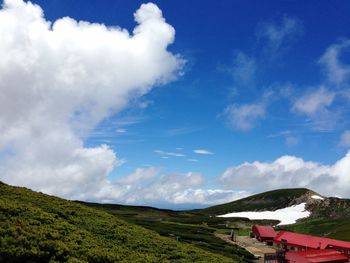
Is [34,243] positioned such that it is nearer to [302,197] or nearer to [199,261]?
[199,261]

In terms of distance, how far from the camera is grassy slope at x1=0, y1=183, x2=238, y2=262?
20.7m

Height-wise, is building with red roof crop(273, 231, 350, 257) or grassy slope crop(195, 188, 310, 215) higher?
grassy slope crop(195, 188, 310, 215)

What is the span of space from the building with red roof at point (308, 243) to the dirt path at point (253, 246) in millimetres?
3726

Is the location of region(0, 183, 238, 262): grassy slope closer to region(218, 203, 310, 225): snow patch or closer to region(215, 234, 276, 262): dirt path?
region(215, 234, 276, 262): dirt path

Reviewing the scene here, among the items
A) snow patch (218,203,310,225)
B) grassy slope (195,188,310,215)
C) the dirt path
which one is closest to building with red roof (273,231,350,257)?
the dirt path

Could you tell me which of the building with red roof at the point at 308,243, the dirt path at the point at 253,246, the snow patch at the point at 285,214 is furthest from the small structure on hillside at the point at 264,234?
the snow patch at the point at 285,214

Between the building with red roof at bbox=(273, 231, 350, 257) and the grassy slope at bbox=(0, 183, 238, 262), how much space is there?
44.6 meters

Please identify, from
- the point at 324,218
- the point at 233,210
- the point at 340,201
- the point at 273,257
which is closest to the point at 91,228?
the point at 273,257

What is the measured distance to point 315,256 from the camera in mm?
59531

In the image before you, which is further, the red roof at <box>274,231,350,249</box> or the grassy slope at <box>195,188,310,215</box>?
the grassy slope at <box>195,188,310,215</box>

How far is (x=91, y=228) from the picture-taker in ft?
102

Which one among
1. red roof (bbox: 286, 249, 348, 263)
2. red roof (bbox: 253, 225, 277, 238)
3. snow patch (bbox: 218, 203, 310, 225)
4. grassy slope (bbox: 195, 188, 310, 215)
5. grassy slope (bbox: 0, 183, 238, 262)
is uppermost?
grassy slope (bbox: 195, 188, 310, 215)

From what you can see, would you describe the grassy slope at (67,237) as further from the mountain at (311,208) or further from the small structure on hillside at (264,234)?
the mountain at (311,208)

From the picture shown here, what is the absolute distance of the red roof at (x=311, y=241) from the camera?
71.6 m
